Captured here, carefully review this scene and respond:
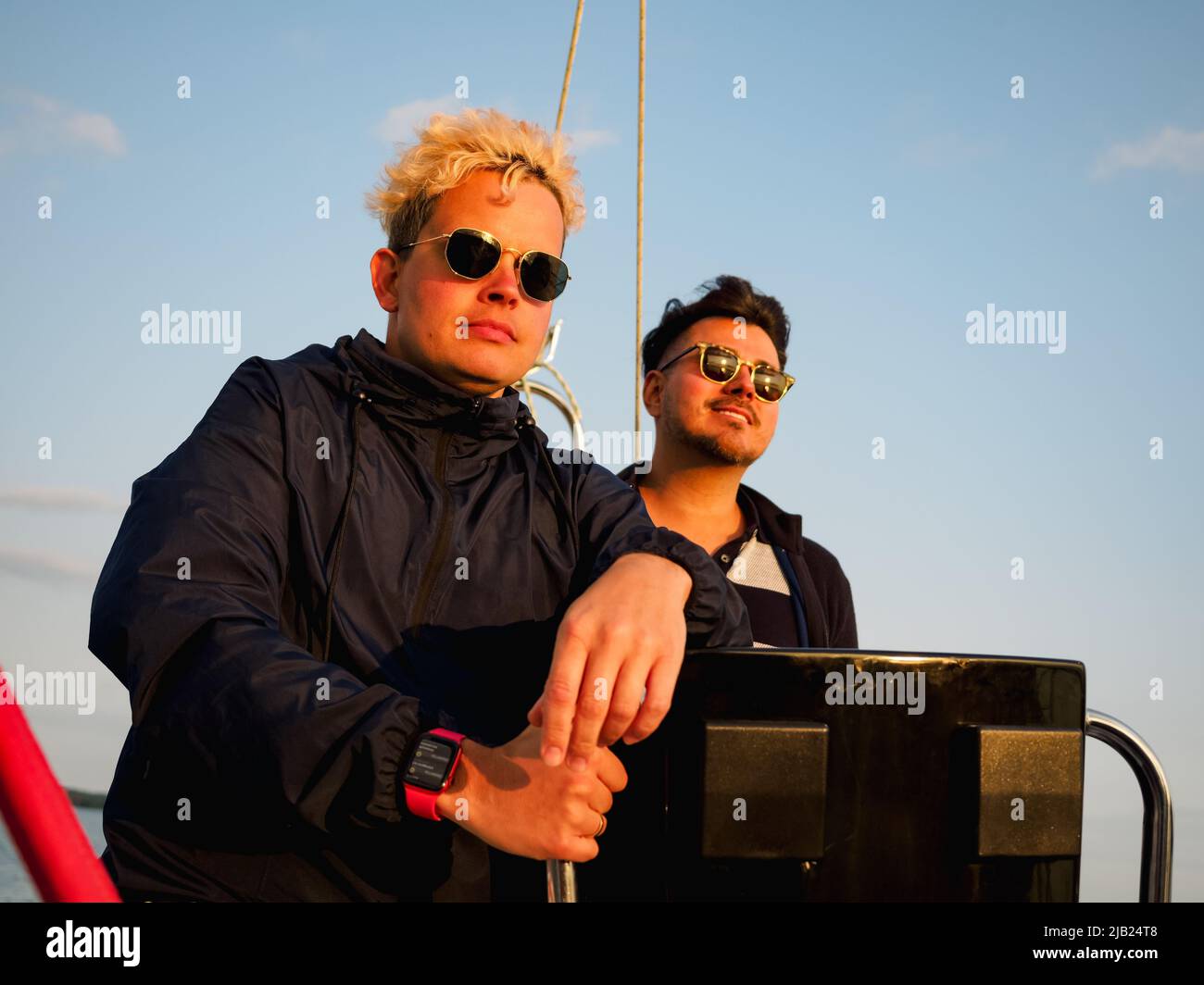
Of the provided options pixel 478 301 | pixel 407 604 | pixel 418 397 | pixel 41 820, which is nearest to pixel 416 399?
pixel 418 397

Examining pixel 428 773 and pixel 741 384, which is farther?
pixel 741 384

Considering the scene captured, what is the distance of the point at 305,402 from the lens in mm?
1828

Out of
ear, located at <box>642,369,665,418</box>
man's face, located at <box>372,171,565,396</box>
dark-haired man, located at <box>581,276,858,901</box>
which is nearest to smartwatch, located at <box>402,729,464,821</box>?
man's face, located at <box>372,171,565,396</box>

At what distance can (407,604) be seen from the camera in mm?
1740

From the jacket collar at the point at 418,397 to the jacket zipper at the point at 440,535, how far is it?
0.6 inches

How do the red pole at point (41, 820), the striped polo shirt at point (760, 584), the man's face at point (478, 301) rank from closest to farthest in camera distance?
1. the red pole at point (41, 820)
2. the man's face at point (478, 301)
3. the striped polo shirt at point (760, 584)

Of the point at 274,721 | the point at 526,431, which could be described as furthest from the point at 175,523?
the point at 526,431

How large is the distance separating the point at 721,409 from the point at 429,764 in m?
2.89

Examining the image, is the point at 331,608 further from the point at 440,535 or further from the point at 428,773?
the point at 428,773

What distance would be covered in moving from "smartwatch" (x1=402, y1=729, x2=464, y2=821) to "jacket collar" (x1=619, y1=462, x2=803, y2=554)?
2.74 metres


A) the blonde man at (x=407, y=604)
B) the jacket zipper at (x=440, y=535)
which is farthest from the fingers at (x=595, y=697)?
the jacket zipper at (x=440, y=535)

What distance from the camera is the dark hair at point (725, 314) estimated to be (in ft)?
14.6

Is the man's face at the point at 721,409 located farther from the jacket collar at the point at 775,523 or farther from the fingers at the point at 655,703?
the fingers at the point at 655,703
